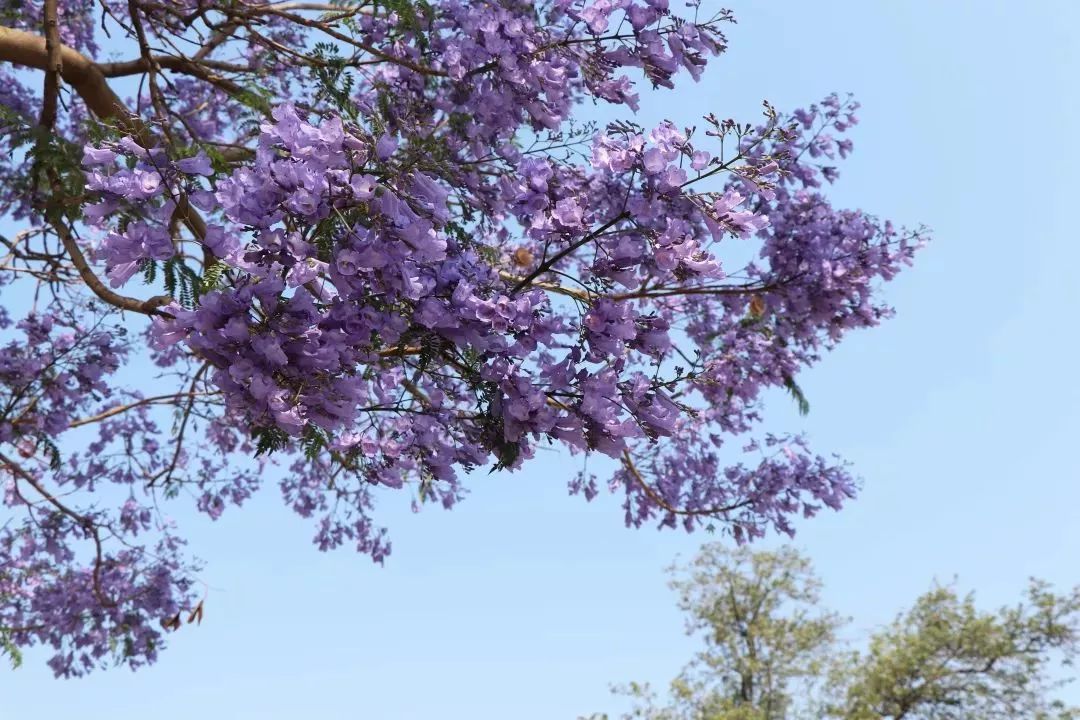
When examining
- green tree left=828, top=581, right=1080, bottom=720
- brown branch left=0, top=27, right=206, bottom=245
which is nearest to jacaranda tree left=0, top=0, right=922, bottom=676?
brown branch left=0, top=27, right=206, bottom=245

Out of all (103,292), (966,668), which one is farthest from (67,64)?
(966,668)

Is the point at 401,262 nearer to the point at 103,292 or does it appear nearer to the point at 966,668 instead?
the point at 103,292

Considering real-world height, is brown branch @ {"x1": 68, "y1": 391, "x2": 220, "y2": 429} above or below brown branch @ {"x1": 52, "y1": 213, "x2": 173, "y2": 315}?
above

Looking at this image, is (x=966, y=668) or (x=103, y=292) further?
(x=966, y=668)

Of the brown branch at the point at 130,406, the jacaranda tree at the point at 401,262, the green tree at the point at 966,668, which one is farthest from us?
the green tree at the point at 966,668

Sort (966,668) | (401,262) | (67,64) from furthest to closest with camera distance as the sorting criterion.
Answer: (966,668) < (67,64) < (401,262)

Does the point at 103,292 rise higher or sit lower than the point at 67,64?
lower

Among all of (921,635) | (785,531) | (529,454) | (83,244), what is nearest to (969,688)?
(921,635)

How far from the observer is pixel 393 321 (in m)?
2.58

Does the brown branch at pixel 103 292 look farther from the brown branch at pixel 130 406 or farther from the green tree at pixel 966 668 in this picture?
the green tree at pixel 966 668

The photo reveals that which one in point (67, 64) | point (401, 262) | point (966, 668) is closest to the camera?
point (401, 262)

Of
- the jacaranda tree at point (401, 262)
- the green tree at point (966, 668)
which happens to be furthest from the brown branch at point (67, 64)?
the green tree at point (966, 668)

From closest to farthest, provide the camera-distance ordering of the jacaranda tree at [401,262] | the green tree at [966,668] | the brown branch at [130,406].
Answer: the jacaranda tree at [401,262]
the brown branch at [130,406]
the green tree at [966,668]

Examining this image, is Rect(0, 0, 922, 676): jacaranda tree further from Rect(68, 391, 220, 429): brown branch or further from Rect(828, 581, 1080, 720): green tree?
Rect(828, 581, 1080, 720): green tree
